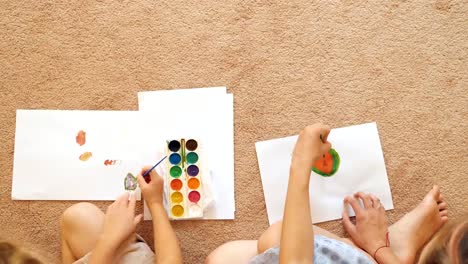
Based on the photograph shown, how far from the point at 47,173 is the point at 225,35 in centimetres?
49

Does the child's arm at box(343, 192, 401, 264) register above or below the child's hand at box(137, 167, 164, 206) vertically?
below

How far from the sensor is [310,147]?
0.91 m

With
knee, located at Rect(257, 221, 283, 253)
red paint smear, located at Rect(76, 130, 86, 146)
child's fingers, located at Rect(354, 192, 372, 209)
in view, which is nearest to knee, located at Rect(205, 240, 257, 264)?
knee, located at Rect(257, 221, 283, 253)

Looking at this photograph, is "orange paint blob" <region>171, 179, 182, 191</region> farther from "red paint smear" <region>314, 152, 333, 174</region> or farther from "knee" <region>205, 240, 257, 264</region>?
"red paint smear" <region>314, 152, 333, 174</region>

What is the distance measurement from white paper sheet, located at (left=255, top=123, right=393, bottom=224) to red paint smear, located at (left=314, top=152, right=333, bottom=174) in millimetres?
16

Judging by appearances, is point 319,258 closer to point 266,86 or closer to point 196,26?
point 266,86

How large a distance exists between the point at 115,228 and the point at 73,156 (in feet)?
0.68

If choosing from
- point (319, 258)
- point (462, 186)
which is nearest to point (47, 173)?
point (319, 258)

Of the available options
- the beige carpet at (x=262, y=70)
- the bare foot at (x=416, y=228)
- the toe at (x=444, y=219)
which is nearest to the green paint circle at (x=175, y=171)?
the beige carpet at (x=262, y=70)

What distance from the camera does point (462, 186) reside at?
1.06m

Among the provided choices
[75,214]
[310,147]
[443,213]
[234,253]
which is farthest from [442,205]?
[75,214]

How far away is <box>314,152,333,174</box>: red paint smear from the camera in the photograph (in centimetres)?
105

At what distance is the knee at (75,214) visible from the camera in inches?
38.6

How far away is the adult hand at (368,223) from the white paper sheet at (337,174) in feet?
0.07
